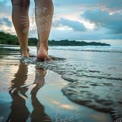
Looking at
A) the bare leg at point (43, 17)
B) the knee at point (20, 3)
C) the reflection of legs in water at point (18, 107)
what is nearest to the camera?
the reflection of legs in water at point (18, 107)

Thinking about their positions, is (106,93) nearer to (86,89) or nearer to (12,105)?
(86,89)

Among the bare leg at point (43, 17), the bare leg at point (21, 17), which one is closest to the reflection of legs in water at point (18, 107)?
the bare leg at point (43, 17)

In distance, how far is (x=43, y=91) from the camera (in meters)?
1.23

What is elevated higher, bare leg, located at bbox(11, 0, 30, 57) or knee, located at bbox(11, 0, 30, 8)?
knee, located at bbox(11, 0, 30, 8)

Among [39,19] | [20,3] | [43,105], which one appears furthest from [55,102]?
[20,3]

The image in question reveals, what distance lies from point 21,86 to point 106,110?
1.75 feet

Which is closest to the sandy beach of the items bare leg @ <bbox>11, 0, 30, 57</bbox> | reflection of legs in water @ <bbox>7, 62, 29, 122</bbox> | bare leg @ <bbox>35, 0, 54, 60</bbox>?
reflection of legs in water @ <bbox>7, 62, 29, 122</bbox>

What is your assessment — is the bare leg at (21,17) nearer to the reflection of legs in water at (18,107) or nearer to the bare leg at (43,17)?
the bare leg at (43,17)

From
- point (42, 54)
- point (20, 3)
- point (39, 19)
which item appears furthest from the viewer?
point (20, 3)

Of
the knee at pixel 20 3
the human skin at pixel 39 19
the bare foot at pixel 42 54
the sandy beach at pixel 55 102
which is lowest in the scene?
the sandy beach at pixel 55 102

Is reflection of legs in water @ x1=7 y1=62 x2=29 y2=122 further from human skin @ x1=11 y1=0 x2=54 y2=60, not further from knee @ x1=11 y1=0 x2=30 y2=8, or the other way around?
knee @ x1=11 y1=0 x2=30 y2=8

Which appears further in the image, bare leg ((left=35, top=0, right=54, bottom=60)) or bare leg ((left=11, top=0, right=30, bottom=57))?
bare leg ((left=11, top=0, right=30, bottom=57))

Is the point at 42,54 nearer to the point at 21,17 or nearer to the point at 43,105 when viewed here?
the point at 21,17

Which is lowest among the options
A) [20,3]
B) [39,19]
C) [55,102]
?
[55,102]
